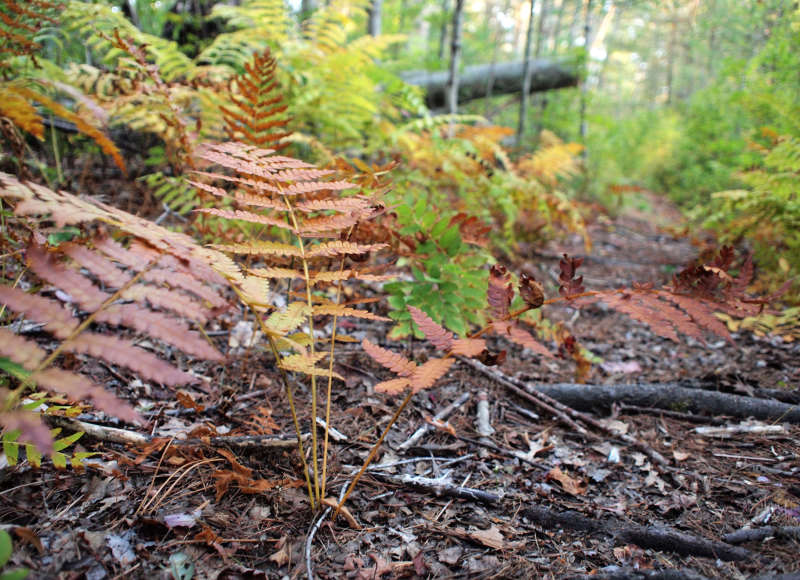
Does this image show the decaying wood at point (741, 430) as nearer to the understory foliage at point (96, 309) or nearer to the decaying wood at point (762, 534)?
the decaying wood at point (762, 534)

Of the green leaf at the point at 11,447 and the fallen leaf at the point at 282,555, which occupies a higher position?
the green leaf at the point at 11,447

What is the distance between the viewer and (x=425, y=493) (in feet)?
5.22

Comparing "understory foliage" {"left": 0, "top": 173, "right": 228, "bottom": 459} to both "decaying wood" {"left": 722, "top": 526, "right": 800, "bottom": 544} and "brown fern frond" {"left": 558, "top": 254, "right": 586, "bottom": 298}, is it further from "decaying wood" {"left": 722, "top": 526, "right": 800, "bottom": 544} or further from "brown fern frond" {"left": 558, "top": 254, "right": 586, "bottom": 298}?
"decaying wood" {"left": 722, "top": 526, "right": 800, "bottom": 544}

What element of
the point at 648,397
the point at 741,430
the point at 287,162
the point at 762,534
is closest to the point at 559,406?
the point at 648,397

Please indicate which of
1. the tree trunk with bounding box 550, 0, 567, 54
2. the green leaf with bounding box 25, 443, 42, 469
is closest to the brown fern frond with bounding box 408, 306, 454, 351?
the green leaf with bounding box 25, 443, 42, 469

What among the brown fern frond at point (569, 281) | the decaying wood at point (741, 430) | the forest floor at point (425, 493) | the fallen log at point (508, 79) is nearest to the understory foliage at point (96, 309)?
the forest floor at point (425, 493)

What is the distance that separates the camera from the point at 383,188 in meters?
1.75

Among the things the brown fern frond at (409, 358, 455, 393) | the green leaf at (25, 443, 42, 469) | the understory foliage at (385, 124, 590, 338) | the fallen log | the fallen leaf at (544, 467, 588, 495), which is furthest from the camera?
the fallen log

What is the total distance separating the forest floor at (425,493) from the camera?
1244 millimetres

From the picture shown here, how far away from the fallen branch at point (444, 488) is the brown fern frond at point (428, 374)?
1.90 ft

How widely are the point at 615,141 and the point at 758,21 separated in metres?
3.56

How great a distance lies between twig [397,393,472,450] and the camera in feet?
6.05

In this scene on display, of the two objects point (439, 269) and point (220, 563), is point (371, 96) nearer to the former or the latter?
point (439, 269)

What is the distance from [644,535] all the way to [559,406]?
2.52 feet
